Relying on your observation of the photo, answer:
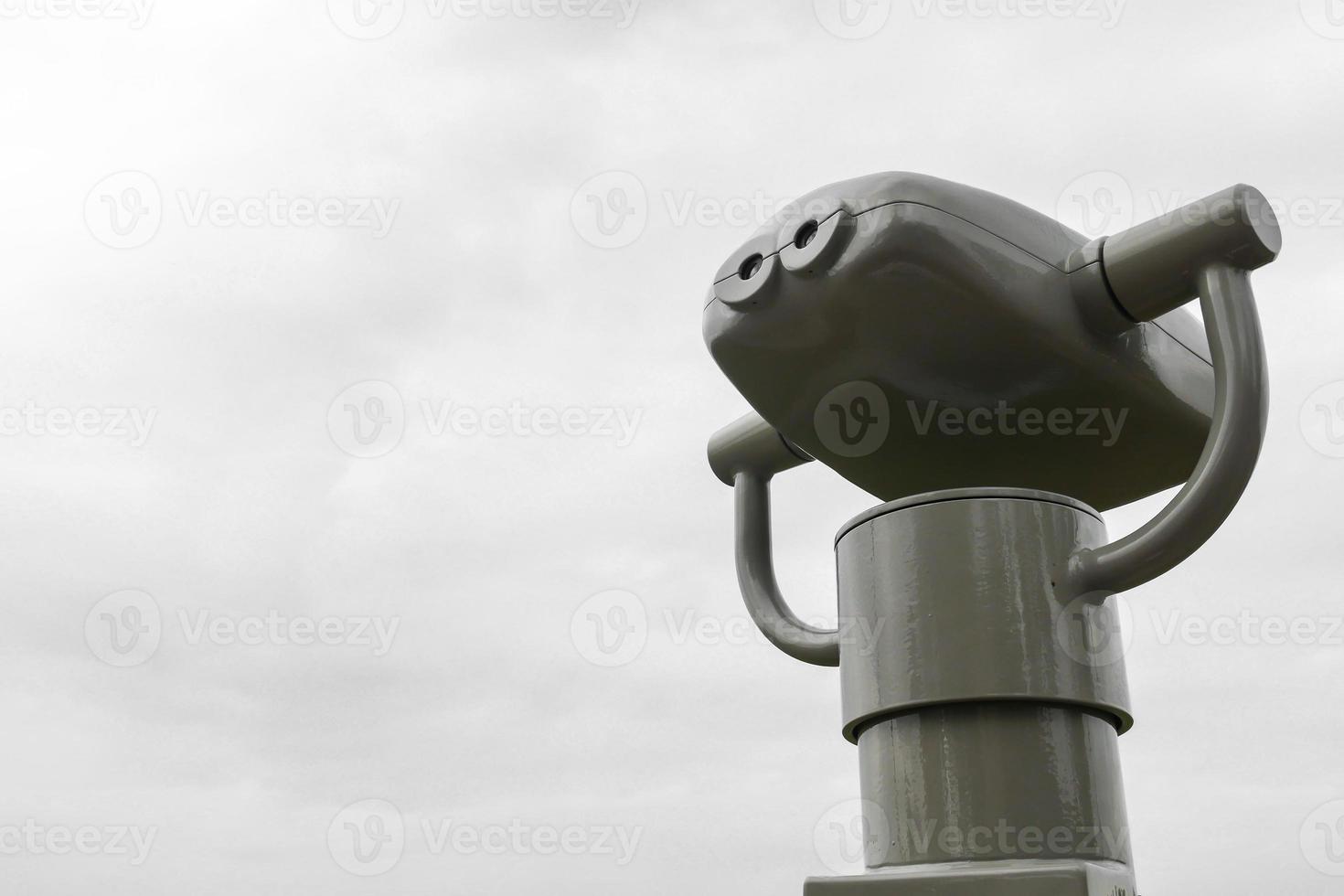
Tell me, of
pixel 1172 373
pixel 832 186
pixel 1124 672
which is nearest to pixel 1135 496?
pixel 1172 373

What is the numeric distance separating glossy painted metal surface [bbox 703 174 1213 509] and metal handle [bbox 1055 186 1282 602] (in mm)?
96

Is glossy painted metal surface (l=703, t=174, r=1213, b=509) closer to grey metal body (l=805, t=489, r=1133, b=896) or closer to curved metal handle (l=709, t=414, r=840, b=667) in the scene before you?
grey metal body (l=805, t=489, r=1133, b=896)

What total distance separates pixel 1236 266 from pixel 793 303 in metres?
0.54

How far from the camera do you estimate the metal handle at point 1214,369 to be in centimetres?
140

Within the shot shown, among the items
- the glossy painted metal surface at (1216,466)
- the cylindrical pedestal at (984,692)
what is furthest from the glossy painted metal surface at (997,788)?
the glossy painted metal surface at (1216,466)

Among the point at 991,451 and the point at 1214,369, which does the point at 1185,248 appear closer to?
the point at 1214,369

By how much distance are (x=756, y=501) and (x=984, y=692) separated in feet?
2.60

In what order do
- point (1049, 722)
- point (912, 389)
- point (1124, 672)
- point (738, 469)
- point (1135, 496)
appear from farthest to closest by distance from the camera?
point (738, 469), point (1135, 496), point (912, 389), point (1124, 672), point (1049, 722)

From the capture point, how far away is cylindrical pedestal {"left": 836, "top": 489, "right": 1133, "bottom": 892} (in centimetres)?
135

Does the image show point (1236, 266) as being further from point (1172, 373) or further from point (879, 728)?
point (879, 728)

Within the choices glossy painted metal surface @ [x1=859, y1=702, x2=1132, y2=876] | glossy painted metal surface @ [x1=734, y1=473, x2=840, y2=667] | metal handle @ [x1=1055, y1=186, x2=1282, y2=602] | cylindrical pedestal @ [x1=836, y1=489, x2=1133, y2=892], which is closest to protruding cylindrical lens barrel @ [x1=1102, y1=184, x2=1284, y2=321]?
metal handle @ [x1=1055, y1=186, x2=1282, y2=602]

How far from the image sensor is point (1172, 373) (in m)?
1.70

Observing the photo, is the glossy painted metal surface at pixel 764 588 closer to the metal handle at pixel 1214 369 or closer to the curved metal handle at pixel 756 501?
the curved metal handle at pixel 756 501

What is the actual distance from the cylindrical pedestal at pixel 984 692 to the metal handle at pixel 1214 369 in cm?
7
